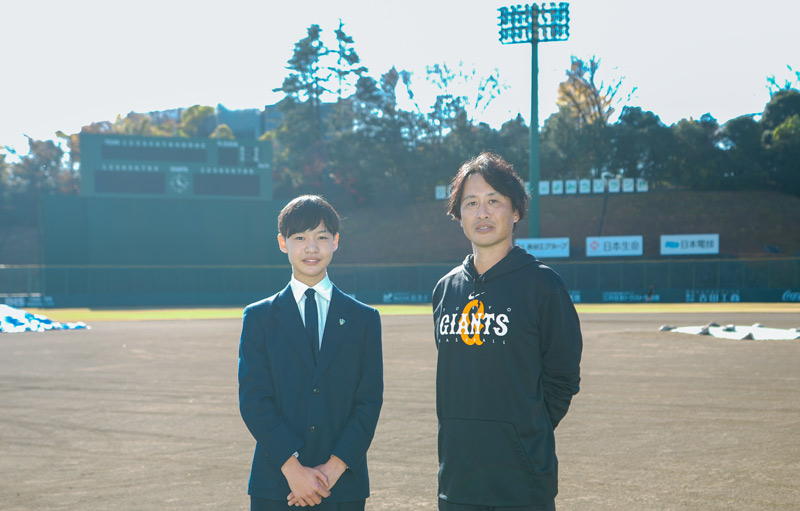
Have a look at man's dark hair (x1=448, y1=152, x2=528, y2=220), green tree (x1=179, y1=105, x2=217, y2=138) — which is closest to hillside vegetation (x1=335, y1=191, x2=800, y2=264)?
green tree (x1=179, y1=105, x2=217, y2=138)

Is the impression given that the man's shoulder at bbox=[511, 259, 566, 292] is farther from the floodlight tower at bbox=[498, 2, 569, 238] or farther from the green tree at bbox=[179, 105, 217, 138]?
the green tree at bbox=[179, 105, 217, 138]

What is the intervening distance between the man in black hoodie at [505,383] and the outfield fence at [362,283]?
1475 inches

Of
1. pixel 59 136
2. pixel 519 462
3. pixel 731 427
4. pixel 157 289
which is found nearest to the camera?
pixel 519 462

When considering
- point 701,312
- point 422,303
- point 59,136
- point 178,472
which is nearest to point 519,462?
point 178,472

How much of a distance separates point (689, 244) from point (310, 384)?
4762 centimetres

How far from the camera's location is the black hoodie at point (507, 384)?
3.15m

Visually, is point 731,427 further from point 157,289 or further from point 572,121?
point 572,121

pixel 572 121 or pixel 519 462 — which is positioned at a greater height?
pixel 572 121

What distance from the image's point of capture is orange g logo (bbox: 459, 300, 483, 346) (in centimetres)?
324

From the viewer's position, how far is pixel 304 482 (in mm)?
3209

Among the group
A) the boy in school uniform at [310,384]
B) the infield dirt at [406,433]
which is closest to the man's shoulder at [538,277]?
the boy in school uniform at [310,384]

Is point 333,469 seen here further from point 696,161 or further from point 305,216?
point 696,161

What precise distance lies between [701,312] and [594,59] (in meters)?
41.8

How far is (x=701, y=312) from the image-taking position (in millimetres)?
29984
